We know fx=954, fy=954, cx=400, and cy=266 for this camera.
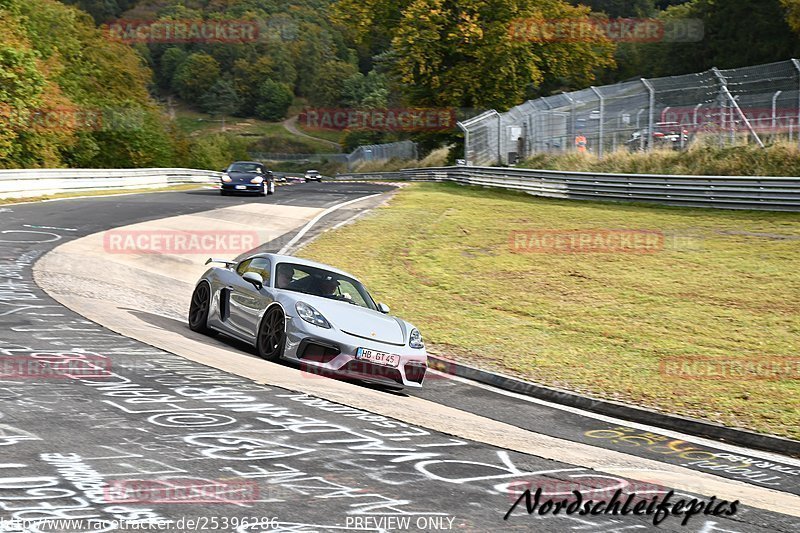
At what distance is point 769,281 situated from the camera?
18.4 metres

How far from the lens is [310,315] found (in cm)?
1091

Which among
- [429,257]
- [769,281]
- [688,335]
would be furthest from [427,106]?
[688,335]

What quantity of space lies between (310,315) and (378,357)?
93 centimetres

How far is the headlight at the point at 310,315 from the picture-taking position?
35.5 feet

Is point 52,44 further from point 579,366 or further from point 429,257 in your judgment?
point 579,366

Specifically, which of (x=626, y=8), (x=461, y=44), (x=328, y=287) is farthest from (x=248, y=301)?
(x=626, y=8)

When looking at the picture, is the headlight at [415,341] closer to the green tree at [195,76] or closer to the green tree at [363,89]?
the green tree at [363,89]

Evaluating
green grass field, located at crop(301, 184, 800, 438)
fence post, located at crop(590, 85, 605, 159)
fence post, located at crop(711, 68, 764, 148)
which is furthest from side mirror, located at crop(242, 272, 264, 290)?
fence post, located at crop(590, 85, 605, 159)

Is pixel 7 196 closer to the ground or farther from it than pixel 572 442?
farther from it

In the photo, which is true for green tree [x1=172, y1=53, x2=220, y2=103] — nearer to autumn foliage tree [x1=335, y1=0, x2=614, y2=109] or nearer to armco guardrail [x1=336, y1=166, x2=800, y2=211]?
autumn foliage tree [x1=335, y1=0, x2=614, y2=109]

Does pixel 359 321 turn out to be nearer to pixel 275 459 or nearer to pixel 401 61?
pixel 275 459

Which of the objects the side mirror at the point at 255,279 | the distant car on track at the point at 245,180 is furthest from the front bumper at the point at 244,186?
the side mirror at the point at 255,279

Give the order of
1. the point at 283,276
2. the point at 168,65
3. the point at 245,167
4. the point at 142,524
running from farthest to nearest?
the point at 168,65
the point at 245,167
the point at 283,276
the point at 142,524

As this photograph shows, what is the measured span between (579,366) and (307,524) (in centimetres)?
794
